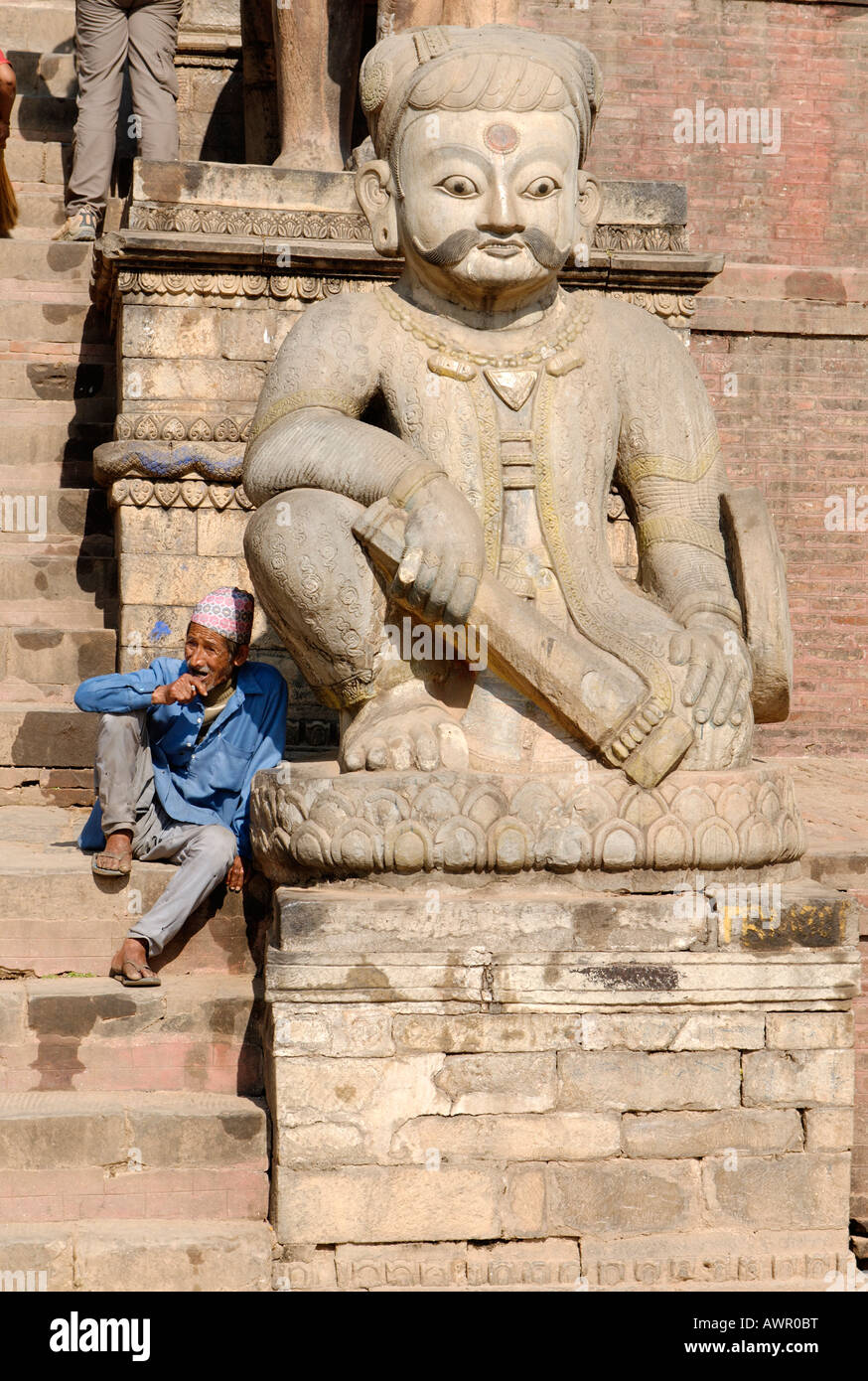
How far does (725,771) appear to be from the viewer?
432 cm

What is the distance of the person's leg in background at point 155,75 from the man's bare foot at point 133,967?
4607 millimetres

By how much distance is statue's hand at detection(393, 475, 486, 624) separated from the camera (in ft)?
13.7

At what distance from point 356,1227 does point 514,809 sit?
41.7 inches

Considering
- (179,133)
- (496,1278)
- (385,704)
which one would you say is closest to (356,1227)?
(496,1278)

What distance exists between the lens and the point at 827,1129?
13.8ft

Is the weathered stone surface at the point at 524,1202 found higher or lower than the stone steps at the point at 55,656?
lower

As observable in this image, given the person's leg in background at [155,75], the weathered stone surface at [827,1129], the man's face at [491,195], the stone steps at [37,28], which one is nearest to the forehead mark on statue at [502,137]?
the man's face at [491,195]

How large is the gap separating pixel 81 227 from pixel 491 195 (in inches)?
176

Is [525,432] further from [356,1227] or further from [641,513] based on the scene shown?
[356,1227]

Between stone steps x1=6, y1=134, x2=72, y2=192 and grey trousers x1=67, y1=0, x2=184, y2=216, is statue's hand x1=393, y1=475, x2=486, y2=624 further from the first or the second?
stone steps x1=6, y1=134, x2=72, y2=192

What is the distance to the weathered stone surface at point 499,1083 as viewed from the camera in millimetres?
4117

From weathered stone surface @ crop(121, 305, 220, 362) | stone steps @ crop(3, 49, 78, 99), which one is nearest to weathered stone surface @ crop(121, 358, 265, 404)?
weathered stone surface @ crop(121, 305, 220, 362)

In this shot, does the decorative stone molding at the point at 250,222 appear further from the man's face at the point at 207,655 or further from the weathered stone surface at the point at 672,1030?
the weathered stone surface at the point at 672,1030

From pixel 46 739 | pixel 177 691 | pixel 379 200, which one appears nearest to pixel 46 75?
pixel 46 739
